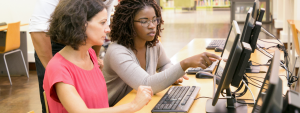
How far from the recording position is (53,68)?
3.83 feet

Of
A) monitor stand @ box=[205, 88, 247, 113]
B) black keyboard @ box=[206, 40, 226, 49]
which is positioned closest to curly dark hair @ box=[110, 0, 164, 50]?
monitor stand @ box=[205, 88, 247, 113]

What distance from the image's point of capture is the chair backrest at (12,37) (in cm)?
400

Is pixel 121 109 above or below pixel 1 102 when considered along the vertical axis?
above

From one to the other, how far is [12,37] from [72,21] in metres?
3.26

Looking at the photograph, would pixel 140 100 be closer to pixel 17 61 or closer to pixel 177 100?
pixel 177 100

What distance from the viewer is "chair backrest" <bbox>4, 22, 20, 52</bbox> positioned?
4.00m

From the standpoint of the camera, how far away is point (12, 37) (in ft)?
13.4

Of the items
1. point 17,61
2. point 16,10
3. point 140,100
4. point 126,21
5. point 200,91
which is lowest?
point 17,61

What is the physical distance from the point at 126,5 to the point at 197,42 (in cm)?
168

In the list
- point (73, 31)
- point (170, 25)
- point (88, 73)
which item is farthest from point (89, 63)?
point (170, 25)

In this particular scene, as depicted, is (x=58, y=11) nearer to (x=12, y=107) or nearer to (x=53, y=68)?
(x=53, y=68)

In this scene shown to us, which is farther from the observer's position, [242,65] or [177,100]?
[177,100]

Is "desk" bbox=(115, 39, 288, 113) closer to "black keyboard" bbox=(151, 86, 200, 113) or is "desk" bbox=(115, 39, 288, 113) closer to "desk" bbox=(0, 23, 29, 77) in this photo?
"black keyboard" bbox=(151, 86, 200, 113)

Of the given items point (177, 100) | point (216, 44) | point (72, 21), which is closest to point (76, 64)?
point (72, 21)
